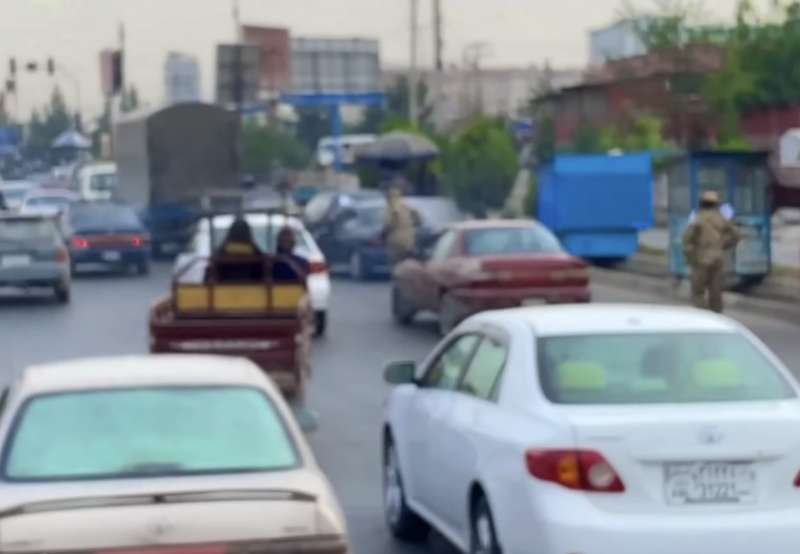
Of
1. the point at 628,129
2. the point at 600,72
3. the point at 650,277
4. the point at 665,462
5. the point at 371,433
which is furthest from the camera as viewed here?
the point at 600,72

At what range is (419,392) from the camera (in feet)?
37.4

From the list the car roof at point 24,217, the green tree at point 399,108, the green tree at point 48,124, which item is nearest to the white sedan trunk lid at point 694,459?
the car roof at point 24,217

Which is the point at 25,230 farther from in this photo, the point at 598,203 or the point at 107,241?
the point at 598,203

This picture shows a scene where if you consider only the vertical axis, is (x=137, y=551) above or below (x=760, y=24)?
below

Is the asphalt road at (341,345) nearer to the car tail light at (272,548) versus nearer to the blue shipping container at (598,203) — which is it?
the blue shipping container at (598,203)

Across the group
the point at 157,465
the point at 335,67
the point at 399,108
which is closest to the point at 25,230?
the point at 157,465

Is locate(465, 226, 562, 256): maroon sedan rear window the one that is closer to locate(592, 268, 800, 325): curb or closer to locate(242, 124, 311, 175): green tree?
locate(592, 268, 800, 325): curb

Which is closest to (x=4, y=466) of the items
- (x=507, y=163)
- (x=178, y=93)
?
(x=507, y=163)

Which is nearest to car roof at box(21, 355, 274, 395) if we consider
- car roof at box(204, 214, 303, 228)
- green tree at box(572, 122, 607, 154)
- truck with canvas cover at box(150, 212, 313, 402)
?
truck with canvas cover at box(150, 212, 313, 402)

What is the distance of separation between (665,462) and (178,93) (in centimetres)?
12746

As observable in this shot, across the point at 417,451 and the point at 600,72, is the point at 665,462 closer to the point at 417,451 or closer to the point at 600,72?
the point at 417,451

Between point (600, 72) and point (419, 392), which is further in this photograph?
point (600, 72)

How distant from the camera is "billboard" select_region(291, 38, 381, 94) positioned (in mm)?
90312

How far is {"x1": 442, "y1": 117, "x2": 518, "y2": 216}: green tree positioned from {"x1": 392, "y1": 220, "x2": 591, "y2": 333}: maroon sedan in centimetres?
2275
